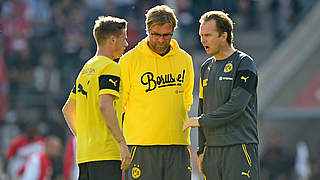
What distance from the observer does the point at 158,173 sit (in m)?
8.41

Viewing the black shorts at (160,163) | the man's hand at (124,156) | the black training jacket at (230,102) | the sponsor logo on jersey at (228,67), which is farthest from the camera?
the black shorts at (160,163)

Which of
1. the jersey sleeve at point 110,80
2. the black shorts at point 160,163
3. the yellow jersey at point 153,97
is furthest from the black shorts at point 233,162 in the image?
the jersey sleeve at point 110,80

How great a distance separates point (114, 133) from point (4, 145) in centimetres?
1239

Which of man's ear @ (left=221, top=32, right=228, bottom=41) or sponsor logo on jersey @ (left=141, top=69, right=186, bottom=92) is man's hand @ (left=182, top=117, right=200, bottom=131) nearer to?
sponsor logo on jersey @ (left=141, top=69, right=186, bottom=92)

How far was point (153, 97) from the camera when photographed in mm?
8516

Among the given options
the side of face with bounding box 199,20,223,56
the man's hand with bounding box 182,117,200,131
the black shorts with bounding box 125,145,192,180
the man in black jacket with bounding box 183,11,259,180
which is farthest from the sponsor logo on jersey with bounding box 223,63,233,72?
the black shorts with bounding box 125,145,192,180

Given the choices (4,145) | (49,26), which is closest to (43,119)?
(4,145)

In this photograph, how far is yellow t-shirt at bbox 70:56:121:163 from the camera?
770 centimetres

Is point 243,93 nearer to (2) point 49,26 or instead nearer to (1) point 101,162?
(1) point 101,162

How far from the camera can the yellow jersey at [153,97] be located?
8500 mm

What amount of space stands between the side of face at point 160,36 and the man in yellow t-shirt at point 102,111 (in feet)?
1.60

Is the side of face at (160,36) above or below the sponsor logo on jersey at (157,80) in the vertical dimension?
above

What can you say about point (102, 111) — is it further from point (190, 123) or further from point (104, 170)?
point (190, 123)

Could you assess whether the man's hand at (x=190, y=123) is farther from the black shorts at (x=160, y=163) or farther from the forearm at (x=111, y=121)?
the forearm at (x=111, y=121)
